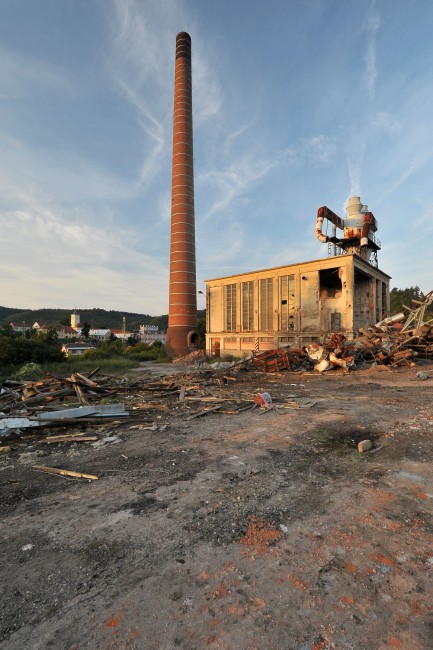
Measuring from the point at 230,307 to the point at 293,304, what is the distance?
5.05m

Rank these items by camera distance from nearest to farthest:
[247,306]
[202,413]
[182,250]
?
1. [202,413]
2. [247,306]
3. [182,250]

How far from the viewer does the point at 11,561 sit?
2135 millimetres

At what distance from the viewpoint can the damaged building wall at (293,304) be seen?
17.5 m

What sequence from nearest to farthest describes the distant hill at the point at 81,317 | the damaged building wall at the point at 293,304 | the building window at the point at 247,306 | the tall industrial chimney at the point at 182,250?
the damaged building wall at the point at 293,304
the building window at the point at 247,306
the tall industrial chimney at the point at 182,250
the distant hill at the point at 81,317

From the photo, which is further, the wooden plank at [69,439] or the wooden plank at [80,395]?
the wooden plank at [80,395]

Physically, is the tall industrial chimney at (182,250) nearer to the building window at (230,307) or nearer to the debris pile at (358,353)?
the building window at (230,307)

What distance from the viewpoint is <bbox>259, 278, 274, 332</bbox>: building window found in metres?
20.3

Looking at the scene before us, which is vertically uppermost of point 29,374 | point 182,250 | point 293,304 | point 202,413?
point 182,250

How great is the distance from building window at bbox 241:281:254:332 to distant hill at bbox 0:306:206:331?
110764 millimetres

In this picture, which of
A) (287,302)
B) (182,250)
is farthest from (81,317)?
(287,302)

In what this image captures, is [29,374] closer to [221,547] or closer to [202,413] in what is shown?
[202,413]

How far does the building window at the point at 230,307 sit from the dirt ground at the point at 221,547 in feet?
59.3

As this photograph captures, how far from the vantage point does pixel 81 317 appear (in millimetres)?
143500

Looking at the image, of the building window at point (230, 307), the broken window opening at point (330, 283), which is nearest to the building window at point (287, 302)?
the broken window opening at point (330, 283)
